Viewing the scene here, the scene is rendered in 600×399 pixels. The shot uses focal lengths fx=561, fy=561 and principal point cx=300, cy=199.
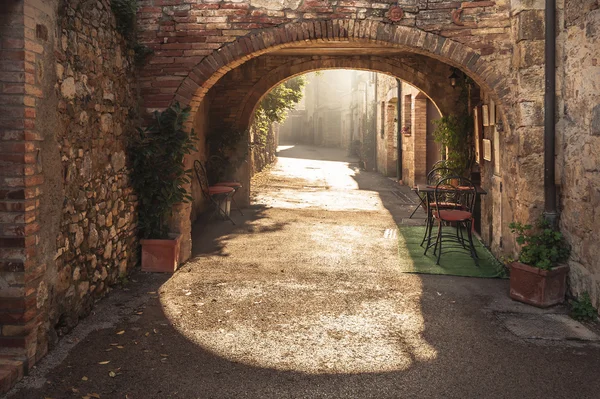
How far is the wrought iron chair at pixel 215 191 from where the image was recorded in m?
8.62

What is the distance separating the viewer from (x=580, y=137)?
452 cm

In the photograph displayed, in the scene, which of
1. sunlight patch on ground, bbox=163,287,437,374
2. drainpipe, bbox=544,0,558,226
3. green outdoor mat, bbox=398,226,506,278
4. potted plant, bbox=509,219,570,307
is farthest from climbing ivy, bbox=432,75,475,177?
sunlight patch on ground, bbox=163,287,437,374

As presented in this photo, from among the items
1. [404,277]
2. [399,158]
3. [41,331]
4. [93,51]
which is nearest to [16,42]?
[93,51]

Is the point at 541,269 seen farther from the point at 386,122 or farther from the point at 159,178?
the point at 386,122

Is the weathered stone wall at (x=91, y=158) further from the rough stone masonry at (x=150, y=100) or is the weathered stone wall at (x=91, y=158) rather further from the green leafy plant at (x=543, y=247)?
the green leafy plant at (x=543, y=247)

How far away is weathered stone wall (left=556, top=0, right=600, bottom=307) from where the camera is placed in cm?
424

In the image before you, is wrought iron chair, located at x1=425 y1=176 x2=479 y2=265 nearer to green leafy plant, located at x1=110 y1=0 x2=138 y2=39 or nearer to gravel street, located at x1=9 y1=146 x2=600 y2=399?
gravel street, located at x1=9 y1=146 x2=600 y2=399

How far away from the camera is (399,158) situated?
49.3 ft

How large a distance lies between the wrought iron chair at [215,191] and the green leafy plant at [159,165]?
2.80 meters

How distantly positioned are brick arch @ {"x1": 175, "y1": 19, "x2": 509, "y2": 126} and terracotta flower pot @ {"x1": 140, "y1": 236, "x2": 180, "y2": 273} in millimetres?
1582

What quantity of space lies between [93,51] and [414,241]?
4.69 m

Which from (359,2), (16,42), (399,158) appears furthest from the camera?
(399,158)

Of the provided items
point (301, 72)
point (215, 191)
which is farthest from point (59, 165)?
point (301, 72)

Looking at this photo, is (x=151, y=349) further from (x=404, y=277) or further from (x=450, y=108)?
(x=450, y=108)
